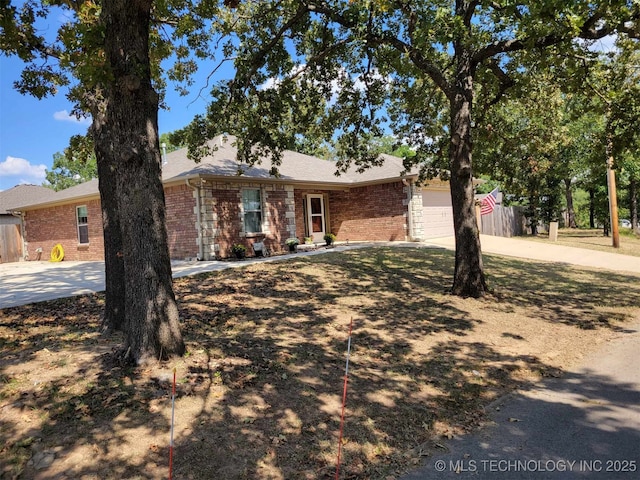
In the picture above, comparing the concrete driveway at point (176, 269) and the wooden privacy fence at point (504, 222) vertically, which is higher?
the wooden privacy fence at point (504, 222)

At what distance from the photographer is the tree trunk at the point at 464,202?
899cm

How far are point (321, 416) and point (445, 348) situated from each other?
9.08 ft

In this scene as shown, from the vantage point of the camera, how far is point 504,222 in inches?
1073

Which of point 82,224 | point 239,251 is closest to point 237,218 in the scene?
point 239,251

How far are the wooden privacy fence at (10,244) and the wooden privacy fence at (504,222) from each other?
25.8 meters

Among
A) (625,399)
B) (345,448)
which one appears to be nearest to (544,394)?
(625,399)

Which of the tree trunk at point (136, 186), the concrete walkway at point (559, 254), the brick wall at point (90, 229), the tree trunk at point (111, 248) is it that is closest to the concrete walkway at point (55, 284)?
the brick wall at point (90, 229)

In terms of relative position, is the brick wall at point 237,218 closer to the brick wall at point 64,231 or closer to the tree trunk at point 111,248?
the brick wall at point 64,231

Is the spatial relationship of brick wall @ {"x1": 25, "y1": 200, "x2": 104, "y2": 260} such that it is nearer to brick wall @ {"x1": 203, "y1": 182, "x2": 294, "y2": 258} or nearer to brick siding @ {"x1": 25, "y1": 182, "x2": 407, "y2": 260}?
brick siding @ {"x1": 25, "y1": 182, "x2": 407, "y2": 260}

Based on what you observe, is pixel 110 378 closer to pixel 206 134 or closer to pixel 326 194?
pixel 206 134

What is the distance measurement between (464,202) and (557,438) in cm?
596

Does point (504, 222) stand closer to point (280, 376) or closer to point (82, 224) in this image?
point (82, 224)

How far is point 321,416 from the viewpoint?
13.4ft

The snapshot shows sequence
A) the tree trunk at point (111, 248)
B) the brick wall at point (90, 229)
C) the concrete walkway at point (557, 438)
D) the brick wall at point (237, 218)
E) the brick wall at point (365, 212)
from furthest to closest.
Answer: the brick wall at point (365, 212) < the brick wall at point (90, 229) < the brick wall at point (237, 218) < the tree trunk at point (111, 248) < the concrete walkway at point (557, 438)
